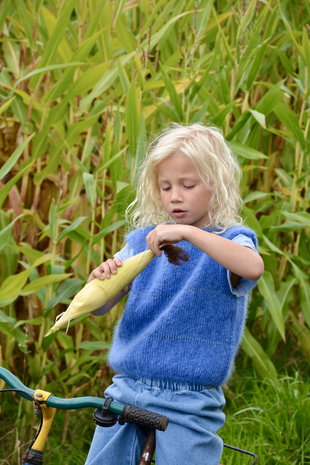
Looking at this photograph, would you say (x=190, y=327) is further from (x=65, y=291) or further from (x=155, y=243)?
(x=65, y=291)

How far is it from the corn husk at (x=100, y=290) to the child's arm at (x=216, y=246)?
0.04 metres

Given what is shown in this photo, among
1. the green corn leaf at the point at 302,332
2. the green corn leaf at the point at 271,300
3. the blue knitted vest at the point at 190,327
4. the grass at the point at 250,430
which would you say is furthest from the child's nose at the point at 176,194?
the green corn leaf at the point at 302,332

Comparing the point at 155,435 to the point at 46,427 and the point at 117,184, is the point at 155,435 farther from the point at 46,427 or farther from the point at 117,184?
the point at 117,184

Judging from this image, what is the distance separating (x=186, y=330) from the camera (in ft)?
4.70

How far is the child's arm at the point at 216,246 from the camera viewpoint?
1.23 m

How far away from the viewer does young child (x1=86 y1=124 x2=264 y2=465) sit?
1.39 m

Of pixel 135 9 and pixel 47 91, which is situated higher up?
pixel 135 9

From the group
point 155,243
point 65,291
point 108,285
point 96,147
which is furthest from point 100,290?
point 96,147

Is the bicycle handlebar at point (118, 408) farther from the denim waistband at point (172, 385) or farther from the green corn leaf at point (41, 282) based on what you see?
the green corn leaf at point (41, 282)

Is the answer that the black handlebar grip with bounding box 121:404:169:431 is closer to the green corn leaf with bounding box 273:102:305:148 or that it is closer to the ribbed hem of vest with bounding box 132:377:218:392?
the ribbed hem of vest with bounding box 132:377:218:392

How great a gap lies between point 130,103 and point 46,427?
1.34 metres

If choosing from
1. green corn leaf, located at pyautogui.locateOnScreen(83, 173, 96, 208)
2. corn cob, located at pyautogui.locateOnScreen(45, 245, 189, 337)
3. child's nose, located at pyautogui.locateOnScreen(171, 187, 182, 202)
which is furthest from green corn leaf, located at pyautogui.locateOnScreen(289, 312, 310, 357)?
corn cob, located at pyautogui.locateOnScreen(45, 245, 189, 337)

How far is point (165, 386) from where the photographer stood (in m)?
1.43

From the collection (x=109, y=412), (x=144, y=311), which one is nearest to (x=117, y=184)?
A: (x=144, y=311)
